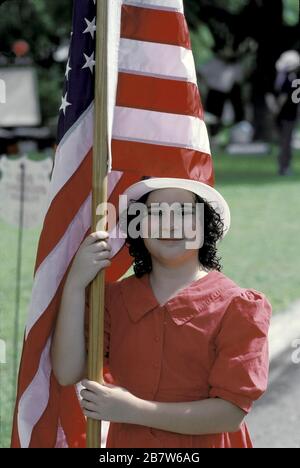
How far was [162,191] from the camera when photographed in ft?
8.91

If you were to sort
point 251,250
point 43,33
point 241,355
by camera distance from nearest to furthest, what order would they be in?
1. point 241,355
2. point 251,250
3. point 43,33

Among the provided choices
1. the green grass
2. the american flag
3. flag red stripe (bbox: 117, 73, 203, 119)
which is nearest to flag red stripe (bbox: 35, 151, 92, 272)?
the american flag

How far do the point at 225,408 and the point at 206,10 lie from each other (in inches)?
890

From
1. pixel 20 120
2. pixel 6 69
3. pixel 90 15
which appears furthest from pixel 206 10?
pixel 90 15

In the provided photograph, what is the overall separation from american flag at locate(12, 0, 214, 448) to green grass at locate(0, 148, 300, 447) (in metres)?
2.05

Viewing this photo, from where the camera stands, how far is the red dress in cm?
252

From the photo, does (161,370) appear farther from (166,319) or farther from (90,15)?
(90,15)

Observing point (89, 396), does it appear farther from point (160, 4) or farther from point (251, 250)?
point (251, 250)

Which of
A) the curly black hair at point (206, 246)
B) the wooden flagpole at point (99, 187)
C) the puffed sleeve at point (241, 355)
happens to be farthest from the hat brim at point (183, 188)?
the puffed sleeve at point (241, 355)

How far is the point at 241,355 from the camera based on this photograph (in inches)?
98.7

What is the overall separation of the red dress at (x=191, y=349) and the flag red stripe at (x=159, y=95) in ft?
1.89

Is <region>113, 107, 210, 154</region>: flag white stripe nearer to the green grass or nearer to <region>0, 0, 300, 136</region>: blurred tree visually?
the green grass

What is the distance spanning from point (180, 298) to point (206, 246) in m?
0.22

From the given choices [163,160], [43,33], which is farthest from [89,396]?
[43,33]
